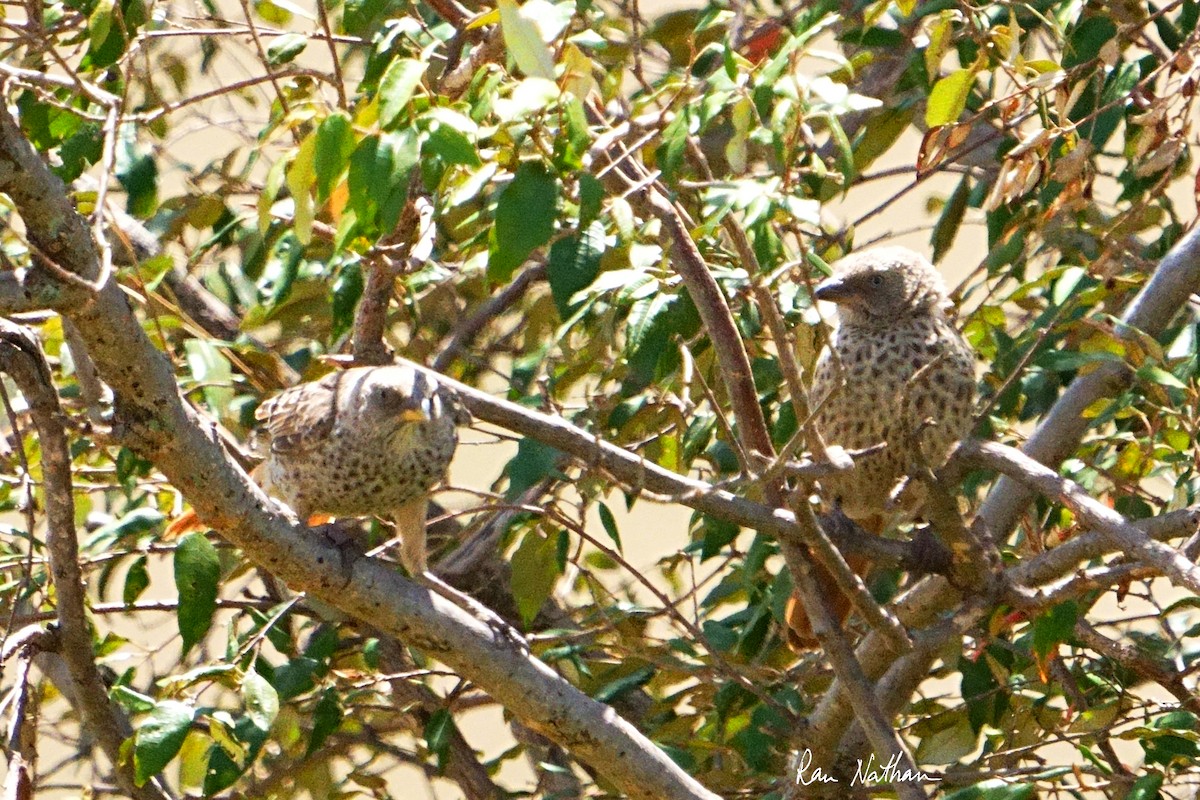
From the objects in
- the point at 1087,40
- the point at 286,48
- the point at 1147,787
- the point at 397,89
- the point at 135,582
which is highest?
the point at 286,48

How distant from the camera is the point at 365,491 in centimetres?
327

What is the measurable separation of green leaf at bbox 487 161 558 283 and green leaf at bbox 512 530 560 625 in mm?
1323

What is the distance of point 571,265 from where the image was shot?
236cm

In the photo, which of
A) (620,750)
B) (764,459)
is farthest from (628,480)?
(620,750)

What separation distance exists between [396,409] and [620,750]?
902mm

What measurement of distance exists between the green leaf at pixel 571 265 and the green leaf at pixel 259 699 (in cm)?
89

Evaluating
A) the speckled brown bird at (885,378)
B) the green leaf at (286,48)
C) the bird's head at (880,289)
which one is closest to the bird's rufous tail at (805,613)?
the speckled brown bird at (885,378)

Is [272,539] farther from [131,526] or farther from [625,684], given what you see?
[625,684]

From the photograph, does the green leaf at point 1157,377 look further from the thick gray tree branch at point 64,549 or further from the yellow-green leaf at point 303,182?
the thick gray tree branch at point 64,549

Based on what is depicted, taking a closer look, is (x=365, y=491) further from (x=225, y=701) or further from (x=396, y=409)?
(x=225, y=701)

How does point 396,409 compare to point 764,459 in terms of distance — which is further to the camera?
point 396,409

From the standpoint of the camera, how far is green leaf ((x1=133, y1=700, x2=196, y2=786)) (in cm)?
260

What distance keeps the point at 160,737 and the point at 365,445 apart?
2.72 feet
